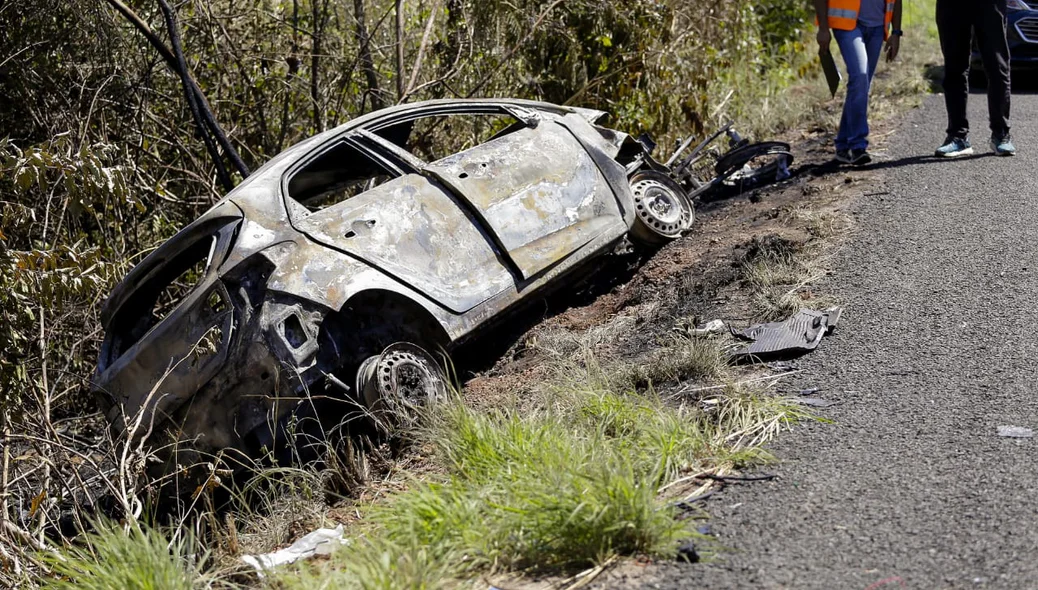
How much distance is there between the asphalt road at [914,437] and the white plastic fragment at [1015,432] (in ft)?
0.10

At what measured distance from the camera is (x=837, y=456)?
4.25 metres

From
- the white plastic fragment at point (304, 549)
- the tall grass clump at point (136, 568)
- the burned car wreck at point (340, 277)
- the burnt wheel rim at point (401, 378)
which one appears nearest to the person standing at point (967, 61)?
the burned car wreck at point (340, 277)

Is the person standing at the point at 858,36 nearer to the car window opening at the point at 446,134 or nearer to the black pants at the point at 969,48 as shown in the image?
the black pants at the point at 969,48

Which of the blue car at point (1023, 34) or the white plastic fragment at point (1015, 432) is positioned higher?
the blue car at point (1023, 34)

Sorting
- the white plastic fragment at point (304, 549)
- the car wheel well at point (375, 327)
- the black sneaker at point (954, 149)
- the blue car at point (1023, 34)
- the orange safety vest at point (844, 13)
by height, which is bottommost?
the white plastic fragment at point (304, 549)

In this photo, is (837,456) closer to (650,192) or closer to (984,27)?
(650,192)

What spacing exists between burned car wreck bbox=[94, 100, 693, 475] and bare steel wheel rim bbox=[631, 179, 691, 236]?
0.40 meters

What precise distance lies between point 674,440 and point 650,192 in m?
3.83

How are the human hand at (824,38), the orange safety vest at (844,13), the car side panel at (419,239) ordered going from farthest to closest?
the human hand at (824,38) < the orange safety vest at (844,13) < the car side panel at (419,239)

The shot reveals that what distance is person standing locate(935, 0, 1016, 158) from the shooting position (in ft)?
28.3

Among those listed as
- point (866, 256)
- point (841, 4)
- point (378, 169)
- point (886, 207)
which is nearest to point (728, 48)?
point (841, 4)

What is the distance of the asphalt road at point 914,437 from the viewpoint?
3447 mm

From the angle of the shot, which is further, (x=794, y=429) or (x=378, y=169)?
(x=378, y=169)

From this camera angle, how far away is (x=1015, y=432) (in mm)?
4238
